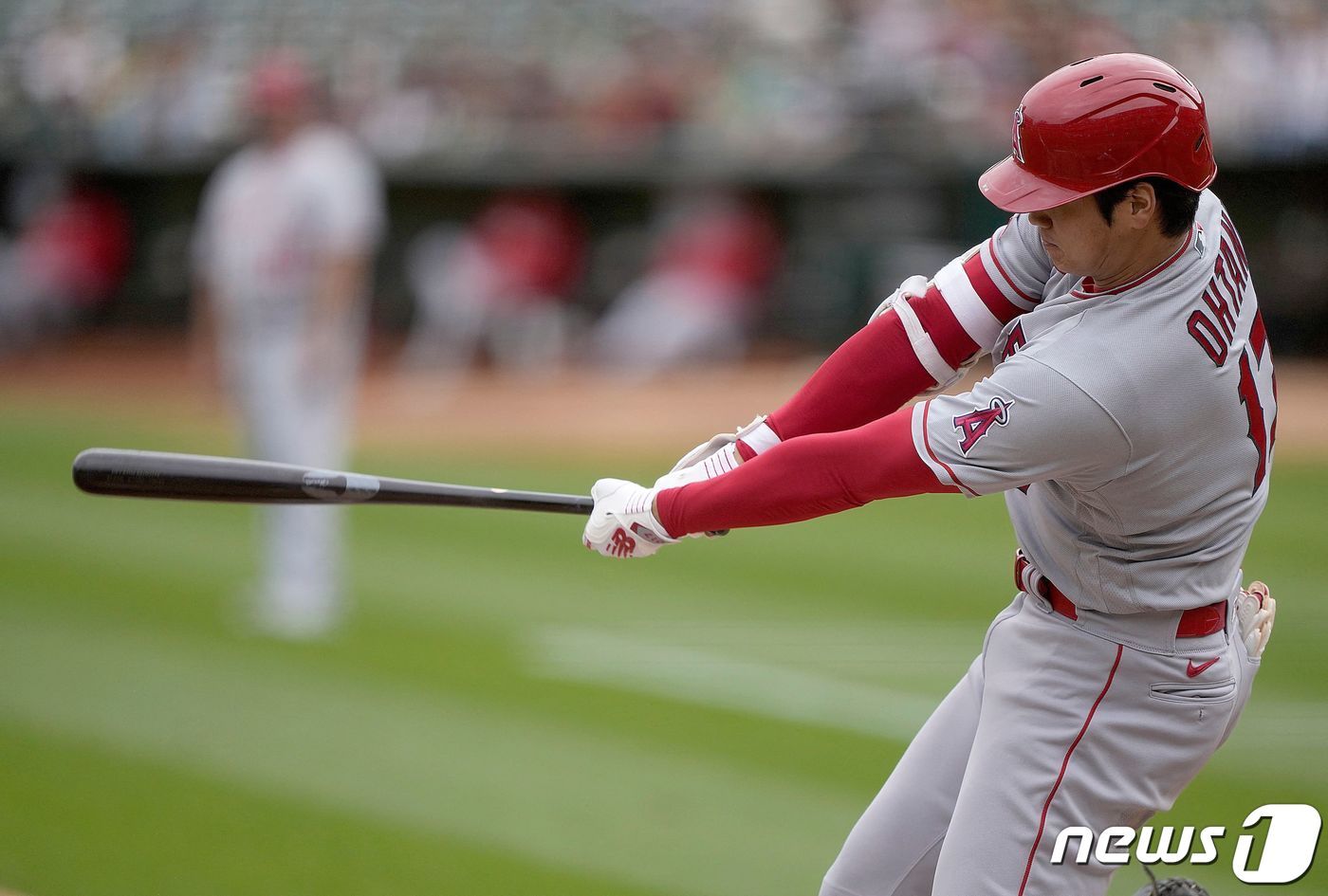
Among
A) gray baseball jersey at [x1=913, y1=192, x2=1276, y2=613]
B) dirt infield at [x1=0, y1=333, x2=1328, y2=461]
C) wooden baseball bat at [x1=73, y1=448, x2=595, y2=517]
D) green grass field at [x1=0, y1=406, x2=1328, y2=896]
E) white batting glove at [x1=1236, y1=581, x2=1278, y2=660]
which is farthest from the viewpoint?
dirt infield at [x1=0, y1=333, x2=1328, y2=461]

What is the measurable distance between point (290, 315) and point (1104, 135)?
16.1 feet

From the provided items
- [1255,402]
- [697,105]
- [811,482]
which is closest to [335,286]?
[811,482]

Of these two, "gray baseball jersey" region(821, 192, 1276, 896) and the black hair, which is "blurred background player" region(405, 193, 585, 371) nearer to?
"gray baseball jersey" region(821, 192, 1276, 896)

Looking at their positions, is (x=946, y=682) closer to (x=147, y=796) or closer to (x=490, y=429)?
(x=147, y=796)

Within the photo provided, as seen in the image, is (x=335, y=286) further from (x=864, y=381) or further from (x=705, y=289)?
(x=705, y=289)

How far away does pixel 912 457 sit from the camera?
8.21 ft

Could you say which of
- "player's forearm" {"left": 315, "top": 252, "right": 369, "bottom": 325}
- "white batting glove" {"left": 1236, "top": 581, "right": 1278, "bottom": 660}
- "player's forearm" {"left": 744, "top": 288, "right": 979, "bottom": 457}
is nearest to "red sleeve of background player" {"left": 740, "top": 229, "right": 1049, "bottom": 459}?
"player's forearm" {"left": 744, "top": 288, "right": 979, "bottom": 457}

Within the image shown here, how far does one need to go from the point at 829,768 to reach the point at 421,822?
141 centimetres

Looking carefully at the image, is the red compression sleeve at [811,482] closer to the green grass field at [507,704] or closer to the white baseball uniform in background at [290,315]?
the green grass field at [507,704]

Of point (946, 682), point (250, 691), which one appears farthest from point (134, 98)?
point (946, 682)

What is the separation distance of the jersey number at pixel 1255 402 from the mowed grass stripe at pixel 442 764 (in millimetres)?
2125

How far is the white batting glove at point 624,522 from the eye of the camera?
283 centimetres

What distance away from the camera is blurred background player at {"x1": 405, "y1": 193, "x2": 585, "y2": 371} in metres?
15.3

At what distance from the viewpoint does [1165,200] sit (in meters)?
2.44
